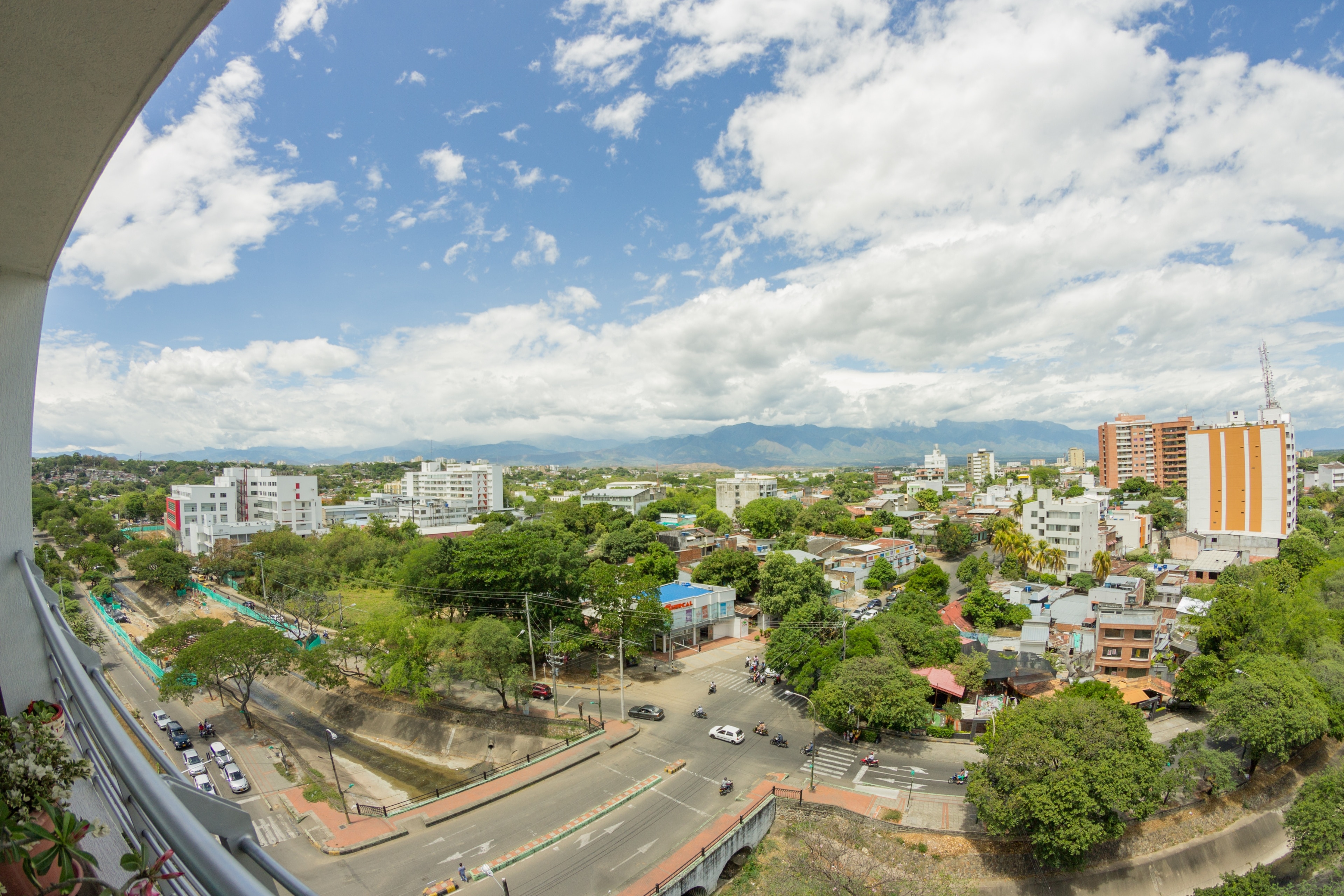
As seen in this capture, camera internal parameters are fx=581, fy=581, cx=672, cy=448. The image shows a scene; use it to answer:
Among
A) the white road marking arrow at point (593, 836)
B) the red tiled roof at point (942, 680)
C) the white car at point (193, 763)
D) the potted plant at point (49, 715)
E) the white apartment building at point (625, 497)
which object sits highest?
the potted plant at point (49, 715)

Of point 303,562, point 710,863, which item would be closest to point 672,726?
point 710,863

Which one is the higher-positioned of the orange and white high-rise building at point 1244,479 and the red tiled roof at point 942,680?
the orange and white high-rise building at point 1244,479

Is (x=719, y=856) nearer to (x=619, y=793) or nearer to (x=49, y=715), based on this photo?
(x=619, y=793)

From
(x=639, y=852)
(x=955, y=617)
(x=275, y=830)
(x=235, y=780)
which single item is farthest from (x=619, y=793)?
(x=955, y=617)

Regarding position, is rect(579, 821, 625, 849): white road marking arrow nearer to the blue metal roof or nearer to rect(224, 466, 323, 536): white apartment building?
the blue metal roof

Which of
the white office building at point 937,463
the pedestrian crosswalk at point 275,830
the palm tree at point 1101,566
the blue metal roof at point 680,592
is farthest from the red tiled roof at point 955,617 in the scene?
the white office building at point 937,463

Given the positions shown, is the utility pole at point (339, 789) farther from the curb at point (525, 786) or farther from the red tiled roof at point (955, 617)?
the red tiled roof at point (955, 617)

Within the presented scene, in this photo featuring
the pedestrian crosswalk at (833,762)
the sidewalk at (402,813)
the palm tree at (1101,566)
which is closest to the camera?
the sidewalk at (402,813)
